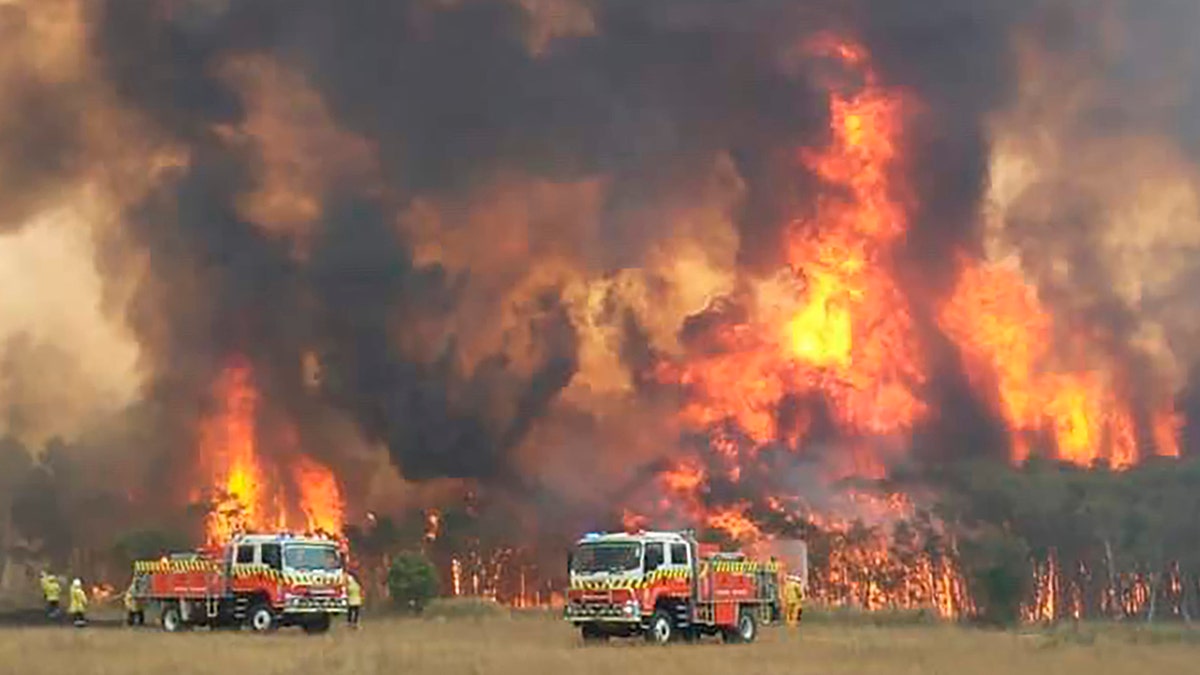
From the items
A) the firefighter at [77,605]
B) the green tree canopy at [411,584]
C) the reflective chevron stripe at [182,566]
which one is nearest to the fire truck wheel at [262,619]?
the reflective chevron stripe at [182,566]

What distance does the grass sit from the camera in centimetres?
2869

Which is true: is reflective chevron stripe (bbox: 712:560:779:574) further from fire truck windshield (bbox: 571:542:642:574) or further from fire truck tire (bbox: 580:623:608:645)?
fire truck tire (bbox: 580:623:608:645)

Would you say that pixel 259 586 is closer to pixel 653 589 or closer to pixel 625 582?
pixel 625 582

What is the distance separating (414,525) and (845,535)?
23252 millimetres

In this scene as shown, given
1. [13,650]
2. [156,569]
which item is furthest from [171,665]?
[156,569]

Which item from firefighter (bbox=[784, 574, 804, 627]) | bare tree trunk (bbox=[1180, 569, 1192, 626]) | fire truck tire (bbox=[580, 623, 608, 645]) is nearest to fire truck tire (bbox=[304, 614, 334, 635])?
fire truck tire (bbox=[580, 623, 608, 645])

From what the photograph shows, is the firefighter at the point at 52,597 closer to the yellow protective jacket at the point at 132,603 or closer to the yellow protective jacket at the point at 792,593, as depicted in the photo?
the yellow protective jacket at the point at 132,603

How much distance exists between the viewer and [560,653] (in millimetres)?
33312

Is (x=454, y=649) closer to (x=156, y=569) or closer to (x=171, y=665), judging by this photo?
(x=171, y=665)

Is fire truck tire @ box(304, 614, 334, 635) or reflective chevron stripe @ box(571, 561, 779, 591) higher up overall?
reflective chevron stripe @ box(571, 561, 779, 591)

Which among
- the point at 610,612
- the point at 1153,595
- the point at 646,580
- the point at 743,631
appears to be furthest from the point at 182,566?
the point at 1153,595

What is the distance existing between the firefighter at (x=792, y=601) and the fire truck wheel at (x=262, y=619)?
1650 centimetres

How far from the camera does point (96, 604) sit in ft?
234

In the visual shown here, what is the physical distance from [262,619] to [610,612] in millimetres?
10509
